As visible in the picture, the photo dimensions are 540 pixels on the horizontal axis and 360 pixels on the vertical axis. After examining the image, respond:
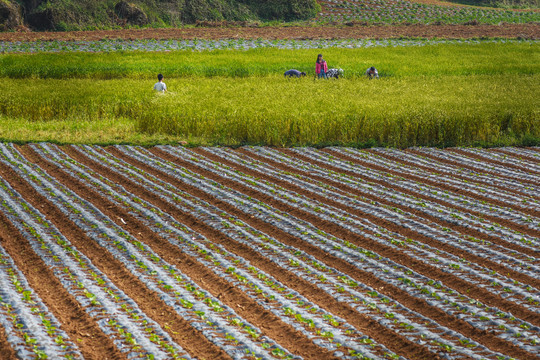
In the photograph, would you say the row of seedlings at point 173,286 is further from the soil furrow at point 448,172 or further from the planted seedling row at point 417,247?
the soil furrow at point 448,172

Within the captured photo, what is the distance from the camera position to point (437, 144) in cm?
1302

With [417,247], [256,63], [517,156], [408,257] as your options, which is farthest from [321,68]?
[408,257]

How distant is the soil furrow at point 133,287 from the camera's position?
511cm

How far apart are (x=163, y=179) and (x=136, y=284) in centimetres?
405

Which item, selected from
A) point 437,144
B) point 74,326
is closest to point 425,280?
point 74,326

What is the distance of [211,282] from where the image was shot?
6305mm

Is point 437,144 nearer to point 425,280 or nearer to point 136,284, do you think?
point 425,280

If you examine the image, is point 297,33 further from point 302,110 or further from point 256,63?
point 302,110

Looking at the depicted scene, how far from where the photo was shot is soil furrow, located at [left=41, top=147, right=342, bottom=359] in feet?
17.1

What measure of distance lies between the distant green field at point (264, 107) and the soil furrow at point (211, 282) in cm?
419

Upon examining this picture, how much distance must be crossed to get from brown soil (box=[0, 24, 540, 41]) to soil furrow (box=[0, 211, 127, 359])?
29.4 meters

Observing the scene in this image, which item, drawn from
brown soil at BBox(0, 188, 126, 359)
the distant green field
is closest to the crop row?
the distant green field

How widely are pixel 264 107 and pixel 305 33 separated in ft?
89.7

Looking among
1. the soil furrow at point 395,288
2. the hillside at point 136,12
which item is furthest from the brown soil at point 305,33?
the soil furrow at point 395,288
